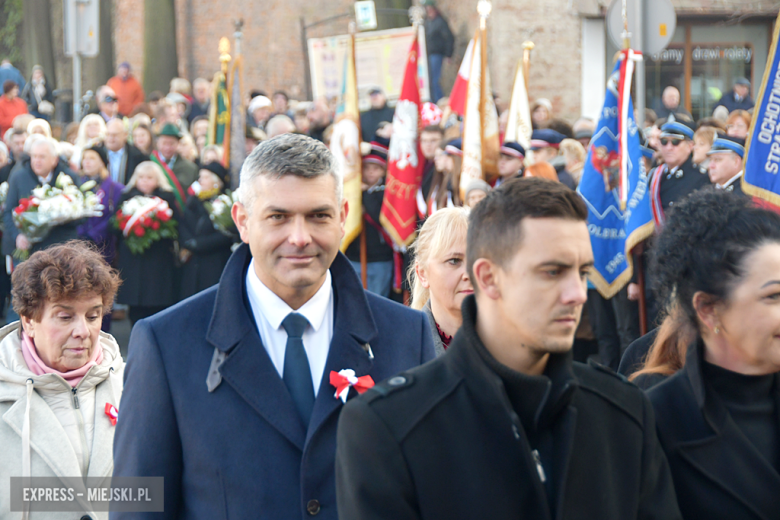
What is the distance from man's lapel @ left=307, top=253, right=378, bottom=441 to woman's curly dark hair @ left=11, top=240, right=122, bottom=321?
4.11 feet

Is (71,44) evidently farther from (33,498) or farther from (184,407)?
(184,407)

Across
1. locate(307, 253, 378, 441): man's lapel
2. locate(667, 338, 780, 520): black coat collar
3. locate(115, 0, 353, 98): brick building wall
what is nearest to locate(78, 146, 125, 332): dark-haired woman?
locate(307, 253, 378, 441): man's lapel

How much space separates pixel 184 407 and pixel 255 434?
0.21m

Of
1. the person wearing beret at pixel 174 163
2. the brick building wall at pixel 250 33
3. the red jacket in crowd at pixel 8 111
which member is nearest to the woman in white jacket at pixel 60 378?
the person wearing beret at pixel 174 163

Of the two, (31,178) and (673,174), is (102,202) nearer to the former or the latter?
(31,178)

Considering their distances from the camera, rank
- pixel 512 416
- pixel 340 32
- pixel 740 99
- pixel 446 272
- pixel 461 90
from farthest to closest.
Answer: pixel 340 32 < pixel 740 99 < pixel 461 90 < pixel 446 272 < pixel 512 416

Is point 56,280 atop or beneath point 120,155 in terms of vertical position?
beneath

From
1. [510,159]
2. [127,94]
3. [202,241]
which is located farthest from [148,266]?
[127,94]

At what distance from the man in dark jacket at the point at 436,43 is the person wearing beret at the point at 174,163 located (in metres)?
8.00

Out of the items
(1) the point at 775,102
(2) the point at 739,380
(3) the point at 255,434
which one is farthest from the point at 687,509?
(1) the point at 775,102

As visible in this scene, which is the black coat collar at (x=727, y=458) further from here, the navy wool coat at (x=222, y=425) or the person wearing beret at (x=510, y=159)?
the person wearing beret at (x=510, y=159)

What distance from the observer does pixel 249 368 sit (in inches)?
97.3

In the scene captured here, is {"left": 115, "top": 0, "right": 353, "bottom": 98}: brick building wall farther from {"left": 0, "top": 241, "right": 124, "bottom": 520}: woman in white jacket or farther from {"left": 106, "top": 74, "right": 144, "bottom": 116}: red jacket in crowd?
{"left": 0, "top": 241, "right": 124, "bottom": 520}: woman in white jacket

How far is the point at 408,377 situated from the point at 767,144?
4082 millimetres
